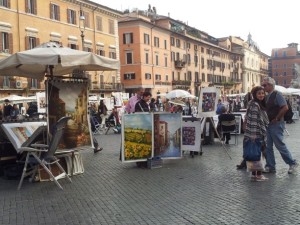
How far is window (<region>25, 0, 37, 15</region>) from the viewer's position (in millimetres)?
36406

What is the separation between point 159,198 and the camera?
6254 millimetres

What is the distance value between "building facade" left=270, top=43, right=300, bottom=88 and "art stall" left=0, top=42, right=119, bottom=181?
418 feet

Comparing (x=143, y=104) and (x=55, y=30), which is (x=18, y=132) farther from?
(x=55, y=30)

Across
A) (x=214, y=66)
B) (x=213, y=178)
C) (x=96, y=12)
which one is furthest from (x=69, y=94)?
(x=214, y=66)

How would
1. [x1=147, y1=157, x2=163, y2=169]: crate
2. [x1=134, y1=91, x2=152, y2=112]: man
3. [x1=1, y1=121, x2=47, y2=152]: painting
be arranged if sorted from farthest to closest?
[x1=134, y1=91, x2=152, y2=112]: man, [x1=147, y1=157, x2=163, y2=169]: crate, [x1=1, y1=121, x2=47, y2=152]: painting

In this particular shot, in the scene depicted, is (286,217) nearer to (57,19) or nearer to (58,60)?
(58,60)

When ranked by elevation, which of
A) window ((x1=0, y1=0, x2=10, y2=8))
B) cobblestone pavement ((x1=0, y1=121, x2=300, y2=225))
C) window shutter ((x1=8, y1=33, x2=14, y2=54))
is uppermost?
window ((x1=0, y1=0, x2=10, y2=8))

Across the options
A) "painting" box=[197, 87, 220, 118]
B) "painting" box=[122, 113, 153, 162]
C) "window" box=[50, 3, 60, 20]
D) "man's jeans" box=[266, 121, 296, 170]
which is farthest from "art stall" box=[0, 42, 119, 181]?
"window" box=[50, 3, 60, 20]

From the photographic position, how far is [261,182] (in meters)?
7.13

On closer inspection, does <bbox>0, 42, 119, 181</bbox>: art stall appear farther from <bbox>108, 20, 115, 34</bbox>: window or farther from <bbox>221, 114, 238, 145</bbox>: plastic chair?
<bbox>108, 20, 115, 34</bbox>: window

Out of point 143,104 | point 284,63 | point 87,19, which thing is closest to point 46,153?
point 143,104

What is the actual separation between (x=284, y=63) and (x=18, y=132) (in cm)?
13256

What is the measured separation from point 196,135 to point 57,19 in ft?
108

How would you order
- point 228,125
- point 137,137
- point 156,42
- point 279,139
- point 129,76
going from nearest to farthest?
point 279,139 < point 137,137 < point 228,125 < point 129,76 < point 156,42
